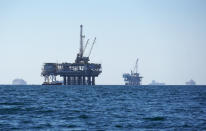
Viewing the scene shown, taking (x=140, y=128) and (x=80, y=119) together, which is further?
(x=80, y=119)

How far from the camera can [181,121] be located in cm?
3800

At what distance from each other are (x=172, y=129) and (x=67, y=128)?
831 cm

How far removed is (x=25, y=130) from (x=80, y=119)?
335 inches

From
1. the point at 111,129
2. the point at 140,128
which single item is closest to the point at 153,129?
the point at 140,128

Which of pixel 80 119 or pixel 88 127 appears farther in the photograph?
pixel 80 119

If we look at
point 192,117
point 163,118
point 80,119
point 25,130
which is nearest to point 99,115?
point 80,119

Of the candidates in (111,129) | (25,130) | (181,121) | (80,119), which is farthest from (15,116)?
(181,121)

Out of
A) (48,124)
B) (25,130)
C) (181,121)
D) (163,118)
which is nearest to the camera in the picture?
(25,130)

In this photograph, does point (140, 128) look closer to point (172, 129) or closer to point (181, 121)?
point (172, 129)

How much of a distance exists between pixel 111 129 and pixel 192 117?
11.5 m

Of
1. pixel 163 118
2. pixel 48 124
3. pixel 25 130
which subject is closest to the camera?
pixel 25 130

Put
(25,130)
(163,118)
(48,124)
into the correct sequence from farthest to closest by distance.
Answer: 1. (163,118)
2. (48,124)
3. (25,130)

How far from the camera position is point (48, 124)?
117 ft

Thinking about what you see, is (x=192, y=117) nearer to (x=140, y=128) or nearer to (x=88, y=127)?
(x=140, y=128)
